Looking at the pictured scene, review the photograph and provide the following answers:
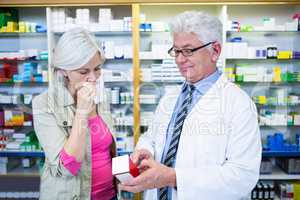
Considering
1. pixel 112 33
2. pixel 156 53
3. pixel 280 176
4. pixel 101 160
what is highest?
pixel 112 33

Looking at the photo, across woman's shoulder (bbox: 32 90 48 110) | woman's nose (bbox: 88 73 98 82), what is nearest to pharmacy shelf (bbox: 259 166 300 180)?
woman's nose (bbox: 88 73 98 82)

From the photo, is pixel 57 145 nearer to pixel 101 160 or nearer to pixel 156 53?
pixel 101 160

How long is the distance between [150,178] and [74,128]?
38cm

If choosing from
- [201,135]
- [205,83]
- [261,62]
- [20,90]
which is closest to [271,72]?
[261,62]

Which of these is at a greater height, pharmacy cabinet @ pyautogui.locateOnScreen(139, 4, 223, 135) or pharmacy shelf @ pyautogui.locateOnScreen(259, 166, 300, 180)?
pharmacy cabinet @ pyautogui.locateOnScreen(139, 4, 223, 135)

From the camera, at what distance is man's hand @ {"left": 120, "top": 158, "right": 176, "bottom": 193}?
103 centimetres

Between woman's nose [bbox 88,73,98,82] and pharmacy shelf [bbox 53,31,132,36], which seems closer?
woman's nose [bbox 88,73,98,82]

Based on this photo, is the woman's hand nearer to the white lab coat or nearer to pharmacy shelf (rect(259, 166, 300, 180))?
the white lab coat

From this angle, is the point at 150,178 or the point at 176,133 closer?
the point at 150,178

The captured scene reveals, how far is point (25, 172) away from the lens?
3.10 m

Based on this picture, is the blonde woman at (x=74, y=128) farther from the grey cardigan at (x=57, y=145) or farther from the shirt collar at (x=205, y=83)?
the shirt collar at (x=205, y=83)

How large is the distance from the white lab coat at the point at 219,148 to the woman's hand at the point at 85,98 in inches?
16.4

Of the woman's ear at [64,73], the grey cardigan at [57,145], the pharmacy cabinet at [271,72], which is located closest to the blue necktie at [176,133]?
the grey cardigan at [57,145]

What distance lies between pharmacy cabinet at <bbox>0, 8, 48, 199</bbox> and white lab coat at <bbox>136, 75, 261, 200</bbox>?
2115mm
